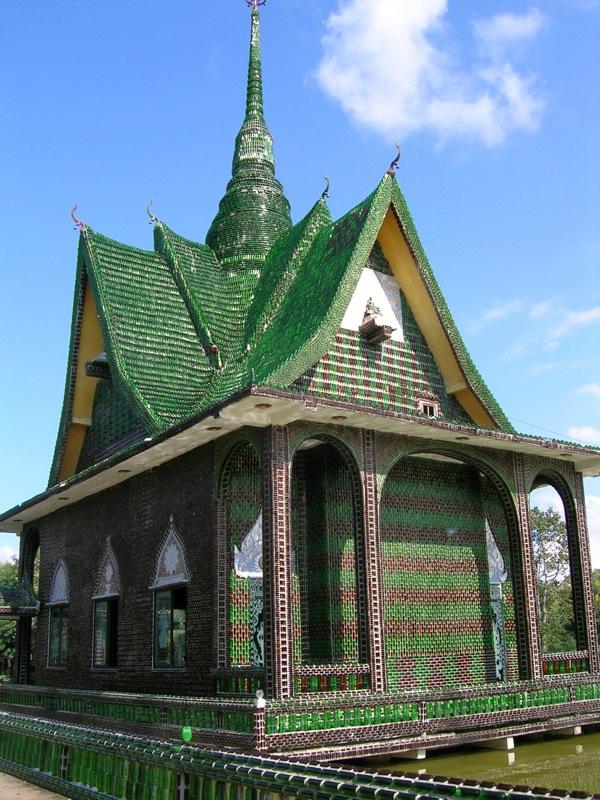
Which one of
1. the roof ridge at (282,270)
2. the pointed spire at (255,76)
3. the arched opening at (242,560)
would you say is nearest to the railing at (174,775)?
the arched opening at (242,560)

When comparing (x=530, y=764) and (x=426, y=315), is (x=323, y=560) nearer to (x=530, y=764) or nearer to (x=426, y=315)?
(x=530, y=764)

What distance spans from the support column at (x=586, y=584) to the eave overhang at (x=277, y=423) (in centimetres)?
84

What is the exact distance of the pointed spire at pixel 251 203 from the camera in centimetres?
1980

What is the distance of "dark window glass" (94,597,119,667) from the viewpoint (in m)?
16.3

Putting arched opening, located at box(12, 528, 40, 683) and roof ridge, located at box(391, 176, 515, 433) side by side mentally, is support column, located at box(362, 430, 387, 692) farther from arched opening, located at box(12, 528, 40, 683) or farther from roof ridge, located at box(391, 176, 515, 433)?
arched opening, located at box(12, 528, 40, 683)

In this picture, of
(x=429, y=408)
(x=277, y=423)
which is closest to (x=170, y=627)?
(x=277, y=423)

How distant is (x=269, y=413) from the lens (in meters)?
11.6

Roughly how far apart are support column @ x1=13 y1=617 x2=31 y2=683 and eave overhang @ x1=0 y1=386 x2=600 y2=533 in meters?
4.48

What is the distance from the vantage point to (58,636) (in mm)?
18609

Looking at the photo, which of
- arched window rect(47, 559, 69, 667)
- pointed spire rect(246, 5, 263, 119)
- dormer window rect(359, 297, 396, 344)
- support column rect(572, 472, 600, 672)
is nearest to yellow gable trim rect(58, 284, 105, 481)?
arched window rect(47, 559, 69, 667)

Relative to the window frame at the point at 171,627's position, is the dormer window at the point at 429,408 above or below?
above

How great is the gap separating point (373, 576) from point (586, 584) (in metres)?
4.84

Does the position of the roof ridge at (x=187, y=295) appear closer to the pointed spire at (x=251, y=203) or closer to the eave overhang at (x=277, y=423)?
the pointed spire at (x=251, y=203)

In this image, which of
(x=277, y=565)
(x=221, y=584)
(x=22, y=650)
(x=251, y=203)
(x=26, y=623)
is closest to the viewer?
(x=277, y=565)
